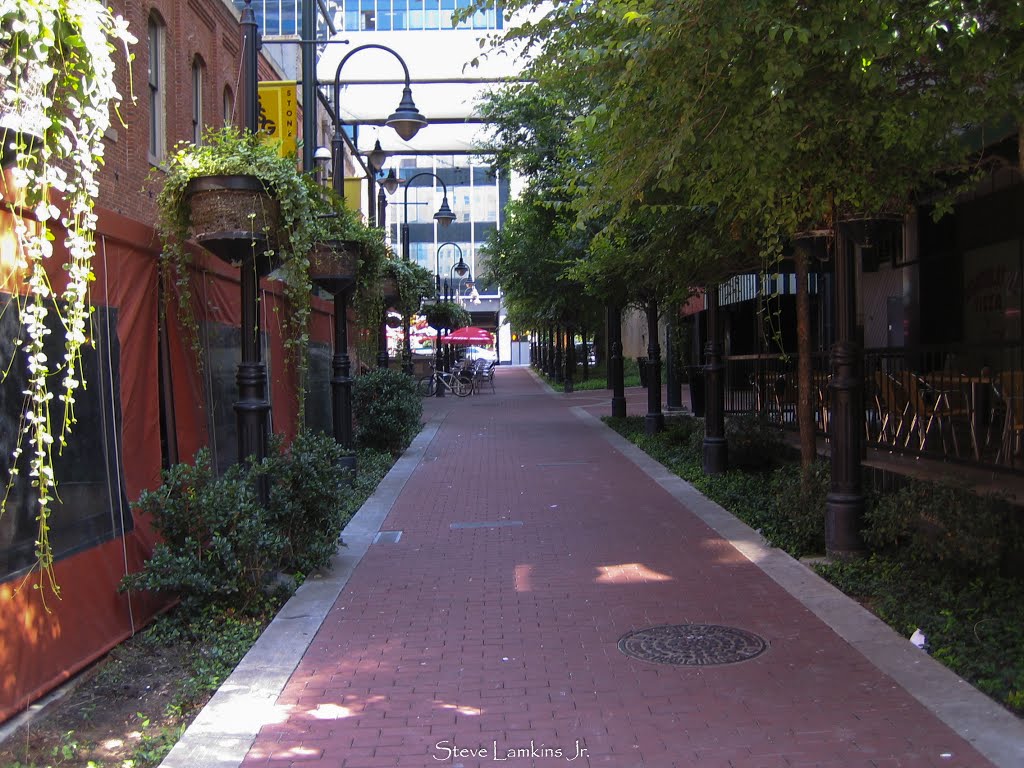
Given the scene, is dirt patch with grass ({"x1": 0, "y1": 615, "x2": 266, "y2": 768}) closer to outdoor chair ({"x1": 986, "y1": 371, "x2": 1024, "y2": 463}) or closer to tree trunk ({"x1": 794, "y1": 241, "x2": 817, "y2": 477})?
tree trunk ({"x1": 794, "y1": 241, "x2": 817, "y2": 477})

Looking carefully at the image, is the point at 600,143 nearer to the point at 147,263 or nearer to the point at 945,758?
the point at 147,263

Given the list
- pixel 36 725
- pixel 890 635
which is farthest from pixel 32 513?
pixel 890 635

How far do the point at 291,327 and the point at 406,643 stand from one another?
227 inches

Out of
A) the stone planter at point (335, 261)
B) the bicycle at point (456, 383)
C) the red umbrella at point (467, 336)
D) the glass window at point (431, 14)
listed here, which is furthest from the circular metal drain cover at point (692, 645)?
the glass window at point (431, 14)

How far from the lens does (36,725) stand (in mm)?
4633

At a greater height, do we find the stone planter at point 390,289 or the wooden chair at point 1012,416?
the stone planter at point 390,289

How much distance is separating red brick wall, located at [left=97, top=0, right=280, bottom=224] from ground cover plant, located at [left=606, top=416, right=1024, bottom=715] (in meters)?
9.57

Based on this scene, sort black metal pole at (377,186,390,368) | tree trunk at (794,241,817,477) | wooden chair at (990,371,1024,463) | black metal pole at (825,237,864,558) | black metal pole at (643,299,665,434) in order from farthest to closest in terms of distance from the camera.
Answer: black metal pole at (377,186,390,368)
black metal pole at (643,299,665,434)
tree trunk at (794,241,817,477)
black metal pole at (825,237,864,558)
wooden chair at (990,371,1024,463)

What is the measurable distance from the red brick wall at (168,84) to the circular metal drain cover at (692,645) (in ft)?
32.4

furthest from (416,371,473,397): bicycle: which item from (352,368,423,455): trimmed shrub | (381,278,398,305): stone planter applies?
(352,368,423,455): trimmed shrub

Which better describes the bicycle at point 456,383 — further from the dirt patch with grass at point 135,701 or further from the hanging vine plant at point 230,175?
the dirt patch with grass at point 135,701

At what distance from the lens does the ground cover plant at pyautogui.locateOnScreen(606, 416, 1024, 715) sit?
5.35 m

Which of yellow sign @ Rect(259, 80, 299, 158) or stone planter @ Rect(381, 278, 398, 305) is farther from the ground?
yellow sign @ Rect(259, 80, 299, 158)

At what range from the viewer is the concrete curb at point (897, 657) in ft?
14.2
